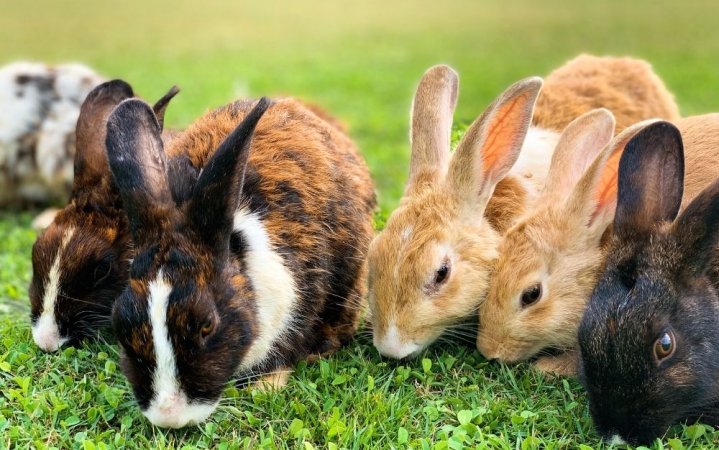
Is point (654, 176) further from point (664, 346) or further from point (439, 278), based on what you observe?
point (439, 278)

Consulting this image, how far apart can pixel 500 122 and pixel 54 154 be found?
14.7 feet

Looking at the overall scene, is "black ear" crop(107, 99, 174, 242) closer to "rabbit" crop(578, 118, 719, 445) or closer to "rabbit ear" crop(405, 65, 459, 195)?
"rabbit ear" crop(405, 65, 459, 195)

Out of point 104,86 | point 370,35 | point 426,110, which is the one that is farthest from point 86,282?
point 370,35

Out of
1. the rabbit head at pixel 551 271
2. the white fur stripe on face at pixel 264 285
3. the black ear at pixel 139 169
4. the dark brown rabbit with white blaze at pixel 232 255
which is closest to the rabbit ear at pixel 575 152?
the rabbit head at pixel 551 271

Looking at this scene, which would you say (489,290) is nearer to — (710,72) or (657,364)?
(657,364)

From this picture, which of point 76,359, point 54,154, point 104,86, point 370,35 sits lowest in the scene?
point 370,35

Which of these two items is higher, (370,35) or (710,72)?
(710,72)

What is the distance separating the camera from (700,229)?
3.24 m

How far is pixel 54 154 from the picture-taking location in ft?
23.1

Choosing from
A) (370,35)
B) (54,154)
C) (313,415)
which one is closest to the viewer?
(313,415)

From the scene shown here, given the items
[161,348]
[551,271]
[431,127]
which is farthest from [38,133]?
[551,271]

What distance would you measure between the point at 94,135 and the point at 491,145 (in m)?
2.19

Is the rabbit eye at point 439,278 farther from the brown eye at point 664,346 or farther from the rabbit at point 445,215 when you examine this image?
the brown eye at point 664,346

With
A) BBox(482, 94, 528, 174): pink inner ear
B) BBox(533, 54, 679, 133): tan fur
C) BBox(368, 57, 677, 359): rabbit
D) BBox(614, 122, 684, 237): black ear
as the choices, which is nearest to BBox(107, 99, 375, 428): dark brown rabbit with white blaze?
BBox(368, 57, 677, 359): rabbit
